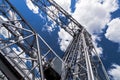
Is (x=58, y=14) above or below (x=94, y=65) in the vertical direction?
above

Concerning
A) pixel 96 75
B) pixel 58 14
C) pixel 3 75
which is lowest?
pixel 96 75

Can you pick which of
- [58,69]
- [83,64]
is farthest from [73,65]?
[58,69]

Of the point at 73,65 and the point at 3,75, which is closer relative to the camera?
the point at 3,75

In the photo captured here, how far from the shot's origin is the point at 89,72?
22688mm

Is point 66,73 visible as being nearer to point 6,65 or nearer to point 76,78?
point 76,78

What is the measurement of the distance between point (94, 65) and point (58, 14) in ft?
21.0

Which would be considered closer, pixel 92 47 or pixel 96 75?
pixel 96 75

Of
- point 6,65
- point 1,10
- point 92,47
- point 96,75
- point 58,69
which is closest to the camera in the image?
point 6,65

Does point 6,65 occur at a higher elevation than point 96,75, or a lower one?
higher

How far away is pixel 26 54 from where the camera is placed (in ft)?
85.5

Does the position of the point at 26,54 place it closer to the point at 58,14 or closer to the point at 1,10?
the point at 1,10

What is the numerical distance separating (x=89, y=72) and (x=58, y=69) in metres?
3.60

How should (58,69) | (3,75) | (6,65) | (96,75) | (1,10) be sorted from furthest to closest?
(96,75) < (1,10) < (58,69) < (3,75) < (6,65)

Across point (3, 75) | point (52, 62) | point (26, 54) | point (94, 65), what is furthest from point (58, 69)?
point (94, 65)
